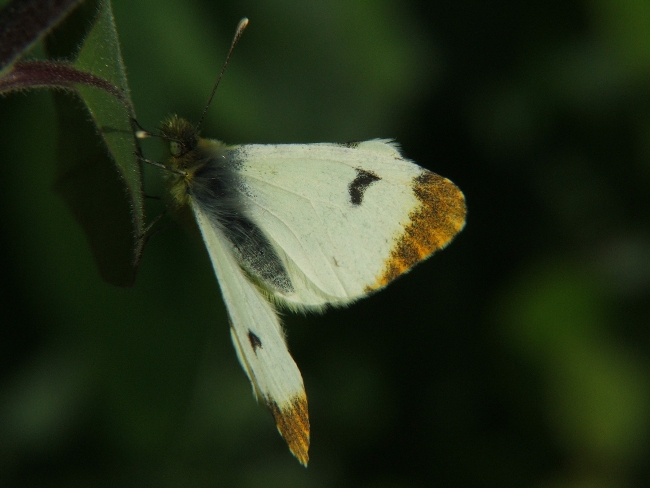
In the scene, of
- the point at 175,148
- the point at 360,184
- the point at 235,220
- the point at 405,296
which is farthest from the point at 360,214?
the point at 405,296

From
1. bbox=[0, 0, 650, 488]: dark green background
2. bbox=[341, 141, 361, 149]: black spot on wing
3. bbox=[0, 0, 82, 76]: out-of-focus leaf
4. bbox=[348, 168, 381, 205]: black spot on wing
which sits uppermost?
bbox=[0, 0, 82, 76]: out-of-focus leaf

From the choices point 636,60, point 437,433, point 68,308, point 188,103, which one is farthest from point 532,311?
point 68,308

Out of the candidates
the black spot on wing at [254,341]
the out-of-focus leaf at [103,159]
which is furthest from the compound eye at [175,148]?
the black spot on wing at [254,341]

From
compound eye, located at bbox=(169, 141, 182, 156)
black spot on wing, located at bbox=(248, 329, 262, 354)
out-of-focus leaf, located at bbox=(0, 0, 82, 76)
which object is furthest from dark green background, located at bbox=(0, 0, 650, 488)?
out-of-focus leaf, located at bbox=(0, 0, 82, 76)

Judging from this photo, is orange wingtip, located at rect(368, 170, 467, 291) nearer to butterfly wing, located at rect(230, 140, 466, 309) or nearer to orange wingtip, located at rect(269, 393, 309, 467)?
butterfly wing, located at rect(230, 140, 466, 309)

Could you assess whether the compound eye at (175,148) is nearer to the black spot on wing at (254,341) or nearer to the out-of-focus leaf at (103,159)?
the out-of-focus leaf at (103,159)

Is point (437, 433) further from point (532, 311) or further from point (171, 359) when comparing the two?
point (171, 359)
